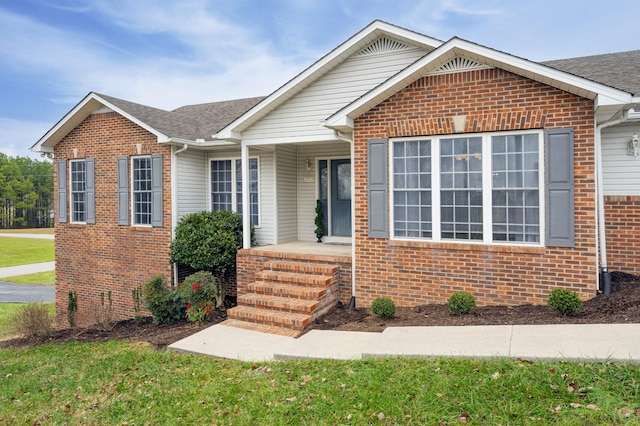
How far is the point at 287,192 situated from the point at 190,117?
4.47 m

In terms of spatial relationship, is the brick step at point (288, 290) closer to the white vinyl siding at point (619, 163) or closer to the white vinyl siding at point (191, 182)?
the white vinyl siding at point (191, 182)

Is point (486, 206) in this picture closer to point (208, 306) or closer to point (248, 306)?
point (248, 306)

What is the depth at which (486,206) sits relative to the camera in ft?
22.7

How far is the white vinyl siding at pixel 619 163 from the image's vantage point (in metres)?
7.64

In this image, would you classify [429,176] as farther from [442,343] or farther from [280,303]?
[280,303]

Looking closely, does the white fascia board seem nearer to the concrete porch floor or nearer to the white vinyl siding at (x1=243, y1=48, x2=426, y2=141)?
Answer: the white vinyl siding at (x1=243, y1=48, x2=426, y2=141)

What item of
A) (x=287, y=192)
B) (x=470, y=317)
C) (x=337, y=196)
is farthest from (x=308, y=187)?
(x=470, y=317)

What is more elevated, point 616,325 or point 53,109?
point 53,109

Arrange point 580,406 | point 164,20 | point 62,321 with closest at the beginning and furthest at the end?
point 580,406 → point 62,321 → point 164,20

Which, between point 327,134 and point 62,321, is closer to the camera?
point 327,134

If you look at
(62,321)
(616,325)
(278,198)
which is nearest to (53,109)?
(62,321)

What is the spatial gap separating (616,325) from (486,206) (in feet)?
8.04

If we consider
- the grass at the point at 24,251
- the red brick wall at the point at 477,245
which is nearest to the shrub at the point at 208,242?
the red brick wall at the point at 477,245

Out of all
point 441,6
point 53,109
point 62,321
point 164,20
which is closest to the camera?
point 62,321
